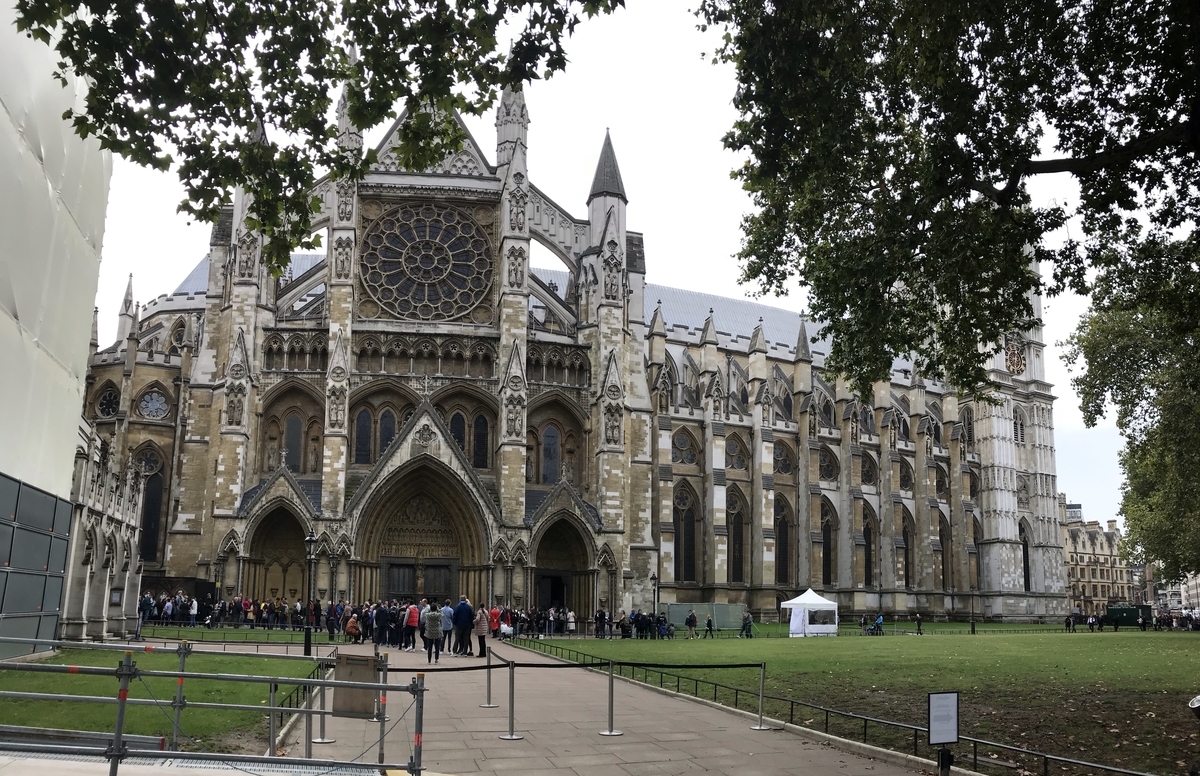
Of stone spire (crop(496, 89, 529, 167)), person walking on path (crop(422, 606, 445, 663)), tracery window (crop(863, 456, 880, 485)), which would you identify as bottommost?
person walking on path (crop(422, 606, 445, 663))

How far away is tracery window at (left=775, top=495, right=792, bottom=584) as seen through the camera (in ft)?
189

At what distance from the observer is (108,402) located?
4378 cm

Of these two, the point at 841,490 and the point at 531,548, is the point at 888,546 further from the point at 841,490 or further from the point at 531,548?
the point at 531,548

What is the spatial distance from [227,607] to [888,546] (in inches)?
1554

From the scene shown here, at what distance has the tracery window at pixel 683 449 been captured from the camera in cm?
5469

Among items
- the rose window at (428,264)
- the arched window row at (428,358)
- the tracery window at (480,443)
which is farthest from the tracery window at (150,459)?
the tracery window at (480,443)

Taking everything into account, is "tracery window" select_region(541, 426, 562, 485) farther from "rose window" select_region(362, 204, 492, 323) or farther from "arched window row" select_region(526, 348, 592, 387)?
"rose window" select_region(362, 204, 492, 323)

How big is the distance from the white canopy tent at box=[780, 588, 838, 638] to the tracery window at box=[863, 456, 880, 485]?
2130 cm

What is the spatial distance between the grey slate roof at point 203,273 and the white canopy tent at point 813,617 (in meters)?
29.2

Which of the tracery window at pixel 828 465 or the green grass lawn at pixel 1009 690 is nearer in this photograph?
the green grass lawn at pixel 1009 690

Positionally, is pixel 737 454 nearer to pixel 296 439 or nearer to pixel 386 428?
pixel 386 428

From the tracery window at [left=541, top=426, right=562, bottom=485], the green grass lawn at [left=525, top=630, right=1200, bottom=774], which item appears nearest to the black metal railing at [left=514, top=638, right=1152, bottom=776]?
the green grass lawn at [left=525, top=630, right=1200, bottom=774]

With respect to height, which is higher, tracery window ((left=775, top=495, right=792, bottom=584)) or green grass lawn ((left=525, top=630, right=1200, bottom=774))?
tracery window ((left=775, top=495, right=792, bottom=584))

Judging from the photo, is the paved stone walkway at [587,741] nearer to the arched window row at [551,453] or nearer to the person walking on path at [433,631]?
the person walking on path at [433,631]
